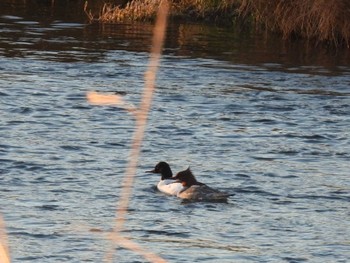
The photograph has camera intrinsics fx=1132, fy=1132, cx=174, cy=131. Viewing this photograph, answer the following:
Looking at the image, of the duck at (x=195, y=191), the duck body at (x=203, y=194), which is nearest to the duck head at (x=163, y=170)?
the duck at (x=195, y=191)

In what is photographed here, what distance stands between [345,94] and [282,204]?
8227 mm

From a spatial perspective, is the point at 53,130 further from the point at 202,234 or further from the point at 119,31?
the point at 119,31

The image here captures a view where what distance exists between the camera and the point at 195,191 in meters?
12.6

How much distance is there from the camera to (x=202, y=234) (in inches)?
432

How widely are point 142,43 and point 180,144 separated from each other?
30.8 feet

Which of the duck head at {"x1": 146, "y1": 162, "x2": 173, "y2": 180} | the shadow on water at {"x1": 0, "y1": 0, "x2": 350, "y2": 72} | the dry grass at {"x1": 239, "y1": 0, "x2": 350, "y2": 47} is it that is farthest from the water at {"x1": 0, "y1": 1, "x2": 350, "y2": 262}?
the dry grass at {"x1": 239, "y1": 0, "x2": 350, "y2": 47}

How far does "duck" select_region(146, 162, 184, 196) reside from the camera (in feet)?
43.2

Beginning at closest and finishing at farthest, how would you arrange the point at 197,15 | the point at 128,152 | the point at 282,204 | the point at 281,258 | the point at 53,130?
the point at 281,258
the point at 282,204
the point at 128,152
the point at 53,130
the point at 197,15

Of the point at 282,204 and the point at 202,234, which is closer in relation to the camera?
the point at 202,234

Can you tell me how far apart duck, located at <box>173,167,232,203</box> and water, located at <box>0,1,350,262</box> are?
11 cm

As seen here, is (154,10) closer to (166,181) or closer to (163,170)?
(163,170)

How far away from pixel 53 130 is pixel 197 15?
13087mm

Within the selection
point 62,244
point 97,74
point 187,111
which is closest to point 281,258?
point 62,244

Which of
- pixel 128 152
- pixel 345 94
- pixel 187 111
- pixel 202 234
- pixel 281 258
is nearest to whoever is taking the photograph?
pixel 281 258
